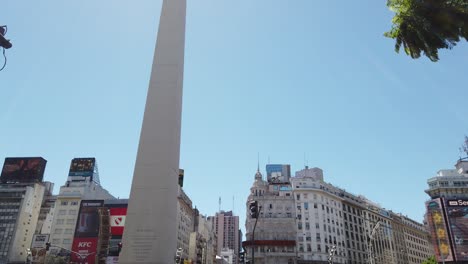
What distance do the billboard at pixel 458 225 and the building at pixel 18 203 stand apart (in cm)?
10525

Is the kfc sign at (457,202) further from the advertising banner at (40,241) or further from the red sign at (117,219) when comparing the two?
the advertising banner at (40,241)

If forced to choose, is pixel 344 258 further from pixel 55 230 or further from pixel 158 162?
pixel 158 162

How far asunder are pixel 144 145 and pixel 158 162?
1.17 meters

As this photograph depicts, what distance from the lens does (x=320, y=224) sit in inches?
3447

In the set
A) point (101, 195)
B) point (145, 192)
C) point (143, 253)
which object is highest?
point (101, 195)

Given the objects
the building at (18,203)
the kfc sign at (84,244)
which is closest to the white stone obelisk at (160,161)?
the kfc sign at (84,244)

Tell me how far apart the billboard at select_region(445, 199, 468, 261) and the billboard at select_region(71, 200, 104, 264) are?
7800cm

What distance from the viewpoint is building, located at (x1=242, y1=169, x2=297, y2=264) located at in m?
77.2

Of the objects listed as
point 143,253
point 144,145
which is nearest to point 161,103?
point 144,145

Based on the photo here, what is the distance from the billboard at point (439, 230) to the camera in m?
78.4

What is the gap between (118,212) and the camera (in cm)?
9206

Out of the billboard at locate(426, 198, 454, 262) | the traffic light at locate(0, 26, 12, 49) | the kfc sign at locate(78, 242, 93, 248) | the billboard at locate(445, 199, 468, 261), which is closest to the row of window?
the kfc sign at locate(78, 242, 93, 248)

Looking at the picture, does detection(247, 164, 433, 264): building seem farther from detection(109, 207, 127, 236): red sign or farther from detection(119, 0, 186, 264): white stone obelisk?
detection(119, 0, 186, 264): white stone obelisk

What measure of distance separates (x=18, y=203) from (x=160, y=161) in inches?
4450
